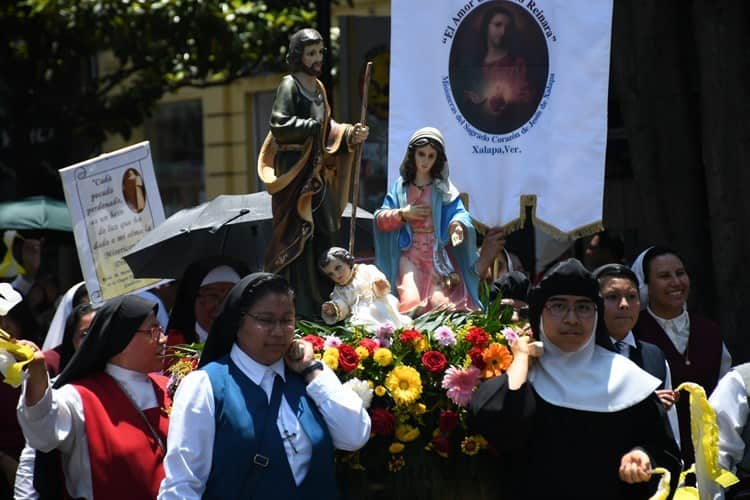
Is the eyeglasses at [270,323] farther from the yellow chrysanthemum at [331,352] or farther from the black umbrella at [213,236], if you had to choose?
the black umbrella at [213,236]

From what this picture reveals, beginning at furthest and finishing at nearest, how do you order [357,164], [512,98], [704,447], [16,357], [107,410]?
[512,98] < [357,164] < [107,410] < [16,357] < [704,447]

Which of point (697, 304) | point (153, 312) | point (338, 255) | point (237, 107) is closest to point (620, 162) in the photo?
point (697, 304)

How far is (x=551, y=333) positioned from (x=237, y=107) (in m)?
15.0

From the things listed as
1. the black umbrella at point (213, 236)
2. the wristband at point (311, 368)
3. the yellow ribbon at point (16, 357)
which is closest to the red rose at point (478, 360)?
the wristband at point (311, 368)

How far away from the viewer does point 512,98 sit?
26.8 feet

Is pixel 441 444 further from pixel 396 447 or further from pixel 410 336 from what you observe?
pixel 410 336

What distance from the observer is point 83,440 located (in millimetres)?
5789

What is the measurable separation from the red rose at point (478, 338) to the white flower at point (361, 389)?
0.50 metres

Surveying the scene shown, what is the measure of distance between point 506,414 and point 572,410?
0.26 meters

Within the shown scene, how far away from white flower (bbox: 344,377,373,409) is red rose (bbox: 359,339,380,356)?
190mm

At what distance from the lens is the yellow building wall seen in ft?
64.9

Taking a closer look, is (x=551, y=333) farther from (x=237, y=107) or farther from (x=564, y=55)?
(x=237, y=107)

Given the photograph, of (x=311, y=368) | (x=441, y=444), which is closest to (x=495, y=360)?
(x=441, y=444)

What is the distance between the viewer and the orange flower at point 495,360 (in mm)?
6109
